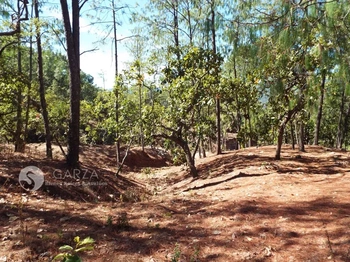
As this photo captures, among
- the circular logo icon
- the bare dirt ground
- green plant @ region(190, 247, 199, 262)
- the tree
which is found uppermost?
the tree

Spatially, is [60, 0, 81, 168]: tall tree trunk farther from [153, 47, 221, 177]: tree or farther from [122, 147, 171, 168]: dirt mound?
[122, 147, 171, 168]: dirt mound

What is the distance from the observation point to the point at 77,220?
14.0ft

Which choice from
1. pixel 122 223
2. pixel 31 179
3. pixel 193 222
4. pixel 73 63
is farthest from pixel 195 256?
pixel 73 63

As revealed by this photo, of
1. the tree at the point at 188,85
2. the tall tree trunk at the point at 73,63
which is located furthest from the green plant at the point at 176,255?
the tree at the point at 188,85

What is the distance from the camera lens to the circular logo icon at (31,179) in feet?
19.0

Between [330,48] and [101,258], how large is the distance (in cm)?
429

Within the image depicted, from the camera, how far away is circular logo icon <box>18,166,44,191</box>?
5784mm

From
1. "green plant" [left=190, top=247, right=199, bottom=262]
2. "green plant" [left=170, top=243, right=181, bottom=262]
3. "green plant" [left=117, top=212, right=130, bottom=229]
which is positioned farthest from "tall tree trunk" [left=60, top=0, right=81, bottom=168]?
"green plant" [left=190, top=247, right=199, bottom=262]

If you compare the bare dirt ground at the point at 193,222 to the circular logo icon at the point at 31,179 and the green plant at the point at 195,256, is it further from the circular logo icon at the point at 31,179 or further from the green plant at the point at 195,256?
the circular logo icon at the point at 31,179

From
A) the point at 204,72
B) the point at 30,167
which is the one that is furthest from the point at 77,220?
the point at 204,72

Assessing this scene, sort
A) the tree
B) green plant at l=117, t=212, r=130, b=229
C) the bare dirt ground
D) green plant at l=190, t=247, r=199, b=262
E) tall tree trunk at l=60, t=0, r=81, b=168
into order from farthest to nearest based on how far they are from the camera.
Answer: the tree, tall tree trunk at l=60, t=0, r=81, b=168, green plant at l=117, t=212, r=130, b=229, the bare dirt ground, green plant at l=190, t=247, r=199, b=262

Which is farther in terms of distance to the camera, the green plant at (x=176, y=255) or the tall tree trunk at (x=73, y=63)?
the tall tree trunk at (x=73, y=63)

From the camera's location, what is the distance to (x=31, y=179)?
19.8 feet

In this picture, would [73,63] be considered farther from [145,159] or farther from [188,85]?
[145,159]
